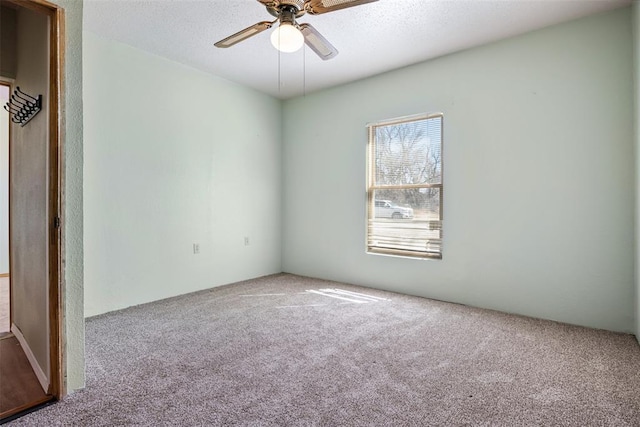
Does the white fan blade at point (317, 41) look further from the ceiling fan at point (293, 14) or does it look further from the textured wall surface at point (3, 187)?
the textured wall surface at point (3, 187)

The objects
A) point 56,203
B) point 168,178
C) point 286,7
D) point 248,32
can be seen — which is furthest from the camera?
point 168,178

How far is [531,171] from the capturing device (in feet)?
10.1

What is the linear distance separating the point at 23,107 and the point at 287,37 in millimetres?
1688

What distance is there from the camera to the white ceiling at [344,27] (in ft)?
8.71

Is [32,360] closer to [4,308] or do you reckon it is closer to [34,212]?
[34,212]

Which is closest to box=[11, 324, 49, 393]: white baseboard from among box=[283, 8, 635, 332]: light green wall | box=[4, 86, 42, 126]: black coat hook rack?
box=[4, 86, 42, 126]: black coat hook rack

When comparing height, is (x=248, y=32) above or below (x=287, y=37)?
above

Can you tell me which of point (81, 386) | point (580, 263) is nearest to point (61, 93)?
point (81, 386)

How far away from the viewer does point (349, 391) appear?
186 cm

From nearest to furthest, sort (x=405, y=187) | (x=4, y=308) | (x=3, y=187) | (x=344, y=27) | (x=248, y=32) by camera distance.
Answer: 1. (x=248, y=32)
2. (x=344, y=27)
3. (x=4, y=308)
4. (x=405, y=187)
5. (x=3, y=187)

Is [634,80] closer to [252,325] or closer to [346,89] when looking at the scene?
[346,89]

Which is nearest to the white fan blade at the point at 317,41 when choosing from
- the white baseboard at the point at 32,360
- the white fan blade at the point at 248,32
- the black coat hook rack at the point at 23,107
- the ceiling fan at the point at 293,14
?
the ceiling fan at the point at 293,14

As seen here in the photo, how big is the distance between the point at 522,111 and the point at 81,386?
3.84 metres

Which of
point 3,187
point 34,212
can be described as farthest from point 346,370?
point 3,187
